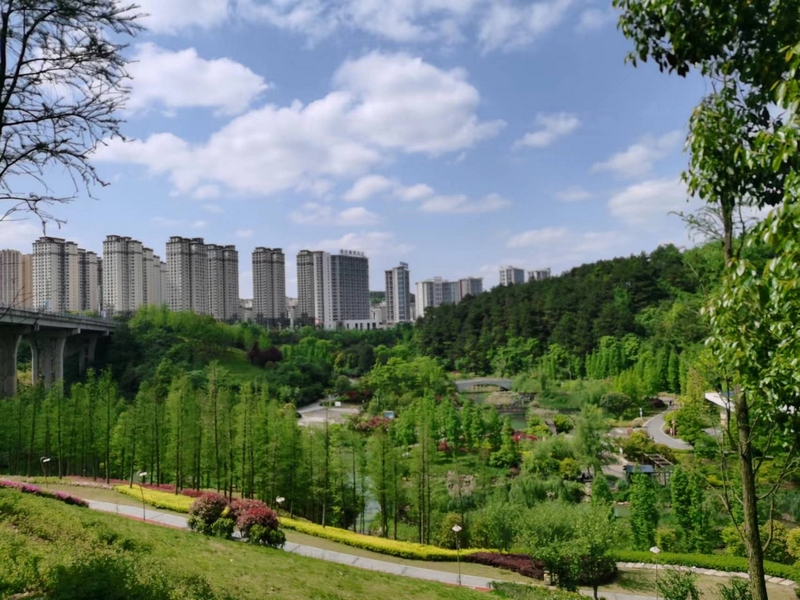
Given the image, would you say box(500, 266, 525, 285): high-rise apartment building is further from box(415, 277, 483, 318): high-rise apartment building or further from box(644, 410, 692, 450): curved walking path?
box(644, 410, 692, 450): curved walking path

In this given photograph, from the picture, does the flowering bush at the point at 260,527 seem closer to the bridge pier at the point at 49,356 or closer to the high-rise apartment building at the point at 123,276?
the bridge pier at the point at 49,356

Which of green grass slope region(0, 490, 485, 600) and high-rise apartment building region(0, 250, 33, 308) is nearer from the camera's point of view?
green grass slope region(0, 490, 485, 600)

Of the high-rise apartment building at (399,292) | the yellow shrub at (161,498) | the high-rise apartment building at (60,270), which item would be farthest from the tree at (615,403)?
the high-rise apartment building at (399,292)

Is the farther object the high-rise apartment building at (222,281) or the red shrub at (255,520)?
the high-rise apartment building at (222,281)

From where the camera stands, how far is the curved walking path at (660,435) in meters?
25.2

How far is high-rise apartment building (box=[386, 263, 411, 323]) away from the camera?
103062 mm

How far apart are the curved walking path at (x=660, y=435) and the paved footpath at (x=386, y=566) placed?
13.3 m

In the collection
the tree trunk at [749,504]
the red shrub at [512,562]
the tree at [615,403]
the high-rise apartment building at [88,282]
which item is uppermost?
the high-rise apartment building at [88,282]

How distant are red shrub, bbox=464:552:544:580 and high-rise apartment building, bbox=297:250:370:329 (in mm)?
73882

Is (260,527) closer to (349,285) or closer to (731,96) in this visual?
(731,96)

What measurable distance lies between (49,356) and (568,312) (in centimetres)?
4196

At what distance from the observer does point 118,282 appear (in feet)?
186

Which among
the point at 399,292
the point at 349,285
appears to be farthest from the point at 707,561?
the point at 399,292

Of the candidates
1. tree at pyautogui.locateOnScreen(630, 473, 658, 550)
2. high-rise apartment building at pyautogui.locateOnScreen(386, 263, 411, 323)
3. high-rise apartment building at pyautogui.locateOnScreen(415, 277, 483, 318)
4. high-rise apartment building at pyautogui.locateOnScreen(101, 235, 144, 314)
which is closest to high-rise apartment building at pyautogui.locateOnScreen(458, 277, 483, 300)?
high-rise apartment building at pyautogui.locateOnScreen(415, 277, 483, 318)
